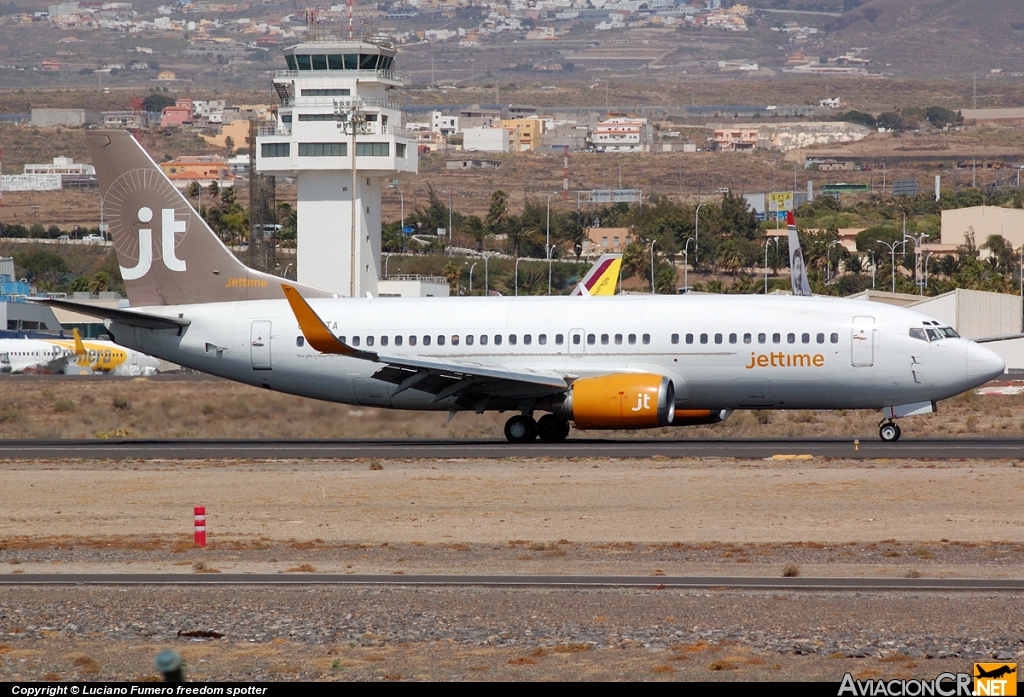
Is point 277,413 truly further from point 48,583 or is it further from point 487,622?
point 487,622

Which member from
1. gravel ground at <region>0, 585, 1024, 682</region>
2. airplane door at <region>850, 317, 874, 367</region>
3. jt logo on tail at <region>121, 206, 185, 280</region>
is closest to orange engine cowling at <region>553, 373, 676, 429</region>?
airplane door at <region>850, 317, 874, 367</region>

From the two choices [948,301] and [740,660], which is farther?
[948,301]

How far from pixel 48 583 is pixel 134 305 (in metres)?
21.3

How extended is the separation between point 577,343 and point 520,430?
2.57m

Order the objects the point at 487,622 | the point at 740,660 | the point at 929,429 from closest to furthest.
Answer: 1. the point at 740,660
2. the point at 487,622
3. the point at 929,429

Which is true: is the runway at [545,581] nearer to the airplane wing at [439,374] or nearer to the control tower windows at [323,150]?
the airplane wing at [439,374]

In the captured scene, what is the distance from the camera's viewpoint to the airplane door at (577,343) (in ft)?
112

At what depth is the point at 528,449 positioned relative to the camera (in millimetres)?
32875

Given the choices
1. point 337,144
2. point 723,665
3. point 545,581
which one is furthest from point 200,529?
point 337,144

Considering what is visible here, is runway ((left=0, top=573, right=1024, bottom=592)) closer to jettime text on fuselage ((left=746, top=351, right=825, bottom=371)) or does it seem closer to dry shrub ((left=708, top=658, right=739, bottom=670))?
dry shrub ((left=708, top=658, right=739, bottom=670))

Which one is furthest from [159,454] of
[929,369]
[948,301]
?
[948,301]

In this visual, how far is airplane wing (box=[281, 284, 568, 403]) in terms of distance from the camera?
32406 mm

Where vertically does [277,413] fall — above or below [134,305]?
below

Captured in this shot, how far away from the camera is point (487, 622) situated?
1428 cm
